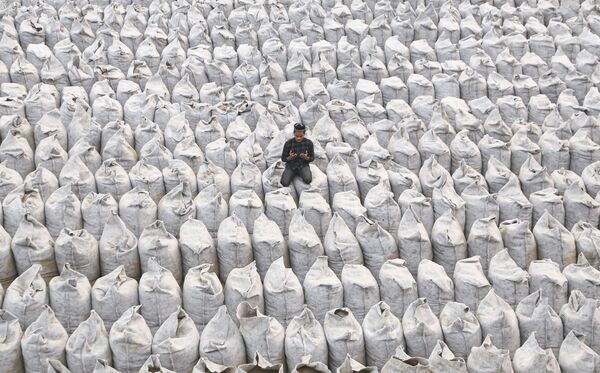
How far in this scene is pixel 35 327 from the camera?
431 cm

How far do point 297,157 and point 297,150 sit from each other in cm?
5

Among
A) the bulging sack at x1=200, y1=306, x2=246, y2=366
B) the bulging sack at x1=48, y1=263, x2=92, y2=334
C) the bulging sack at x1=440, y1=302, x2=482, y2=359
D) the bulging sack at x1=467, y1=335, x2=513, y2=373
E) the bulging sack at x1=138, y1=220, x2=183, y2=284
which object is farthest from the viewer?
the bulging sack at x1=138, y1=220, x2=183, y2=284

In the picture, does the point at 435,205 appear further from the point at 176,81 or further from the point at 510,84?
the point at 176,81

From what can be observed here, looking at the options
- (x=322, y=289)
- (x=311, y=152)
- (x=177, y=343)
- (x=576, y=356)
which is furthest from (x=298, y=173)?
(x=576, y=356)

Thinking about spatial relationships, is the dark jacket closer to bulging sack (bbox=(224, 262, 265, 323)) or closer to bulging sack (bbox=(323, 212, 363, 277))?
bulging sack (bbox=(323, 212, 363, 277))

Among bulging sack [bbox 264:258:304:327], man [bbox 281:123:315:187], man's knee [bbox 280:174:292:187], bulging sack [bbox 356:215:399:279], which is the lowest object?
bulging sack [bbox 264:258:304:327]

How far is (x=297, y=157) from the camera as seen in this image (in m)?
5.41

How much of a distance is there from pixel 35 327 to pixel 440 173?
2822 millimetres

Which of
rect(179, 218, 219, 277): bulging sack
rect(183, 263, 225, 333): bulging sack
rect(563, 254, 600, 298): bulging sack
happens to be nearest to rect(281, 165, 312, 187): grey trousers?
rect(179, 218, 219, 277): bulging sack

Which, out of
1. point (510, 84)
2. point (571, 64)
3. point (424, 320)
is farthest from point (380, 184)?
point (571, 64)

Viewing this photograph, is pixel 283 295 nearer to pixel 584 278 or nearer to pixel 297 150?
pixel 297 150

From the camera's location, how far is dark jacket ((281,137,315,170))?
5.40 metres

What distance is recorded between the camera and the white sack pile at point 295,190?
444 cm

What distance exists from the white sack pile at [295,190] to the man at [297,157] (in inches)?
3.9
